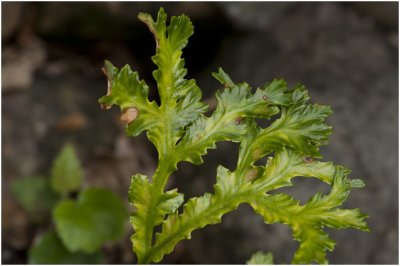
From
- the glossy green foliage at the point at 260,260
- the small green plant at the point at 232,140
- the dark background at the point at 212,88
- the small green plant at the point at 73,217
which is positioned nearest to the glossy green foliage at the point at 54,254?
the small green plant at the point at 73,217

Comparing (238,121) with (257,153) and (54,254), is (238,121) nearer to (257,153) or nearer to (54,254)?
(257,153)

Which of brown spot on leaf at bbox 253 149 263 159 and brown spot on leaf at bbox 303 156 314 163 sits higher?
brown spot on leaf at bbox 303 156 314 163

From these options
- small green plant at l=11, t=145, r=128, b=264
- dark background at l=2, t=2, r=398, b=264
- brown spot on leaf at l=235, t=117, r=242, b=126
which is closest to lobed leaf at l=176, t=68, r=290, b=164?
brown spot on leaf at l=235, t=117, r=242, b=126

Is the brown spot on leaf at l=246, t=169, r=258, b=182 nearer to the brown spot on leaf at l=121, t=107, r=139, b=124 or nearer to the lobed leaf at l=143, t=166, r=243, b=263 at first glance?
the lobed leaf at l=143, t=166, r=243, b=263

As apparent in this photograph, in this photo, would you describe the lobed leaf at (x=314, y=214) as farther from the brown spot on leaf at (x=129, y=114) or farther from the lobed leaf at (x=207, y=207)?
the brown spot on leaf at (x=129, y=114)

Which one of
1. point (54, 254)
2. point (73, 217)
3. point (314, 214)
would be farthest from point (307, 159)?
point (54, 254)

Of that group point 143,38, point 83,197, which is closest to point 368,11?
point 143,38
